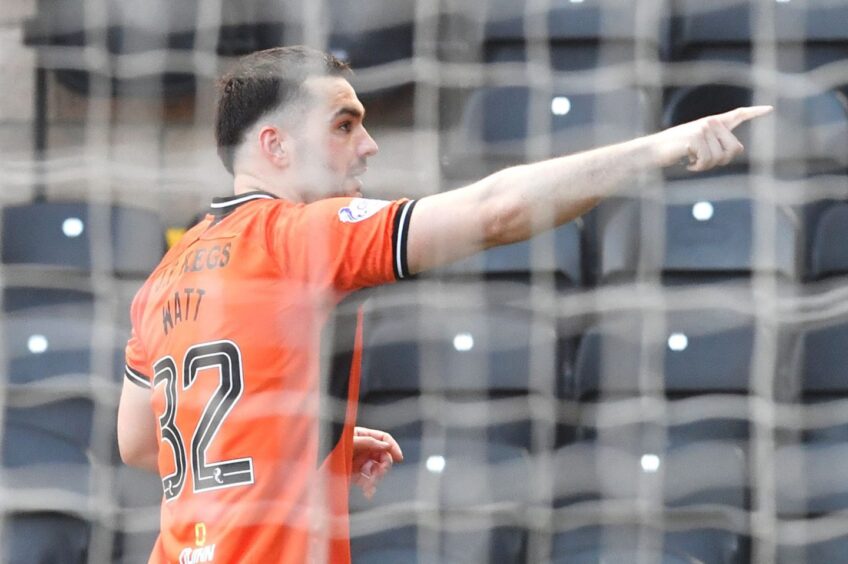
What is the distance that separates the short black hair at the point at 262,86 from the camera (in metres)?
1.76

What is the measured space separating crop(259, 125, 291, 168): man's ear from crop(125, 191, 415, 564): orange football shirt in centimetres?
6

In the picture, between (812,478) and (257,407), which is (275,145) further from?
(812,478)

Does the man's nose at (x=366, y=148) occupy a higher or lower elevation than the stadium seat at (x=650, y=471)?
higher

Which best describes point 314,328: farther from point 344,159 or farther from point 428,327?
point 428,327

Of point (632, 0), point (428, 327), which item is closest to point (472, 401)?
point (428, 327)

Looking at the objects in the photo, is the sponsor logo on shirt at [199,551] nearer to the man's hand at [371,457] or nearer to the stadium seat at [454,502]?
the man's hand at [371,457]

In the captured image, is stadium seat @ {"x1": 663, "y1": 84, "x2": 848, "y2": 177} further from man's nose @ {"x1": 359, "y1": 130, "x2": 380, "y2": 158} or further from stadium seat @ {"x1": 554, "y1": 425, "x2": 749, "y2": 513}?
man's nose @ {"x1": 359, "y1": 130, "x2": 380, "y2": 158}

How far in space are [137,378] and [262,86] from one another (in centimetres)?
42

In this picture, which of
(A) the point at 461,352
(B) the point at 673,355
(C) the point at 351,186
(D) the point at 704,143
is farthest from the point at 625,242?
(D) the point at 704,143

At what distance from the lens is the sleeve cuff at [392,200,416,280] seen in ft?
4.84

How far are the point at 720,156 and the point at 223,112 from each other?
758 millimetres

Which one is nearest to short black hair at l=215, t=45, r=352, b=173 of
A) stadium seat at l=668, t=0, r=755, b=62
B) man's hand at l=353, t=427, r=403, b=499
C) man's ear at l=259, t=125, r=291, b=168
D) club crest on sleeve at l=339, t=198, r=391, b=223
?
man's ear at l=259, t=125, r=291, b=168

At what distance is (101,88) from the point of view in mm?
2580

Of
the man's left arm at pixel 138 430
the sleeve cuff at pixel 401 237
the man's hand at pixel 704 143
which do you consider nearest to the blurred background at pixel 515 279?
the man's left arm at pixel 138 430
